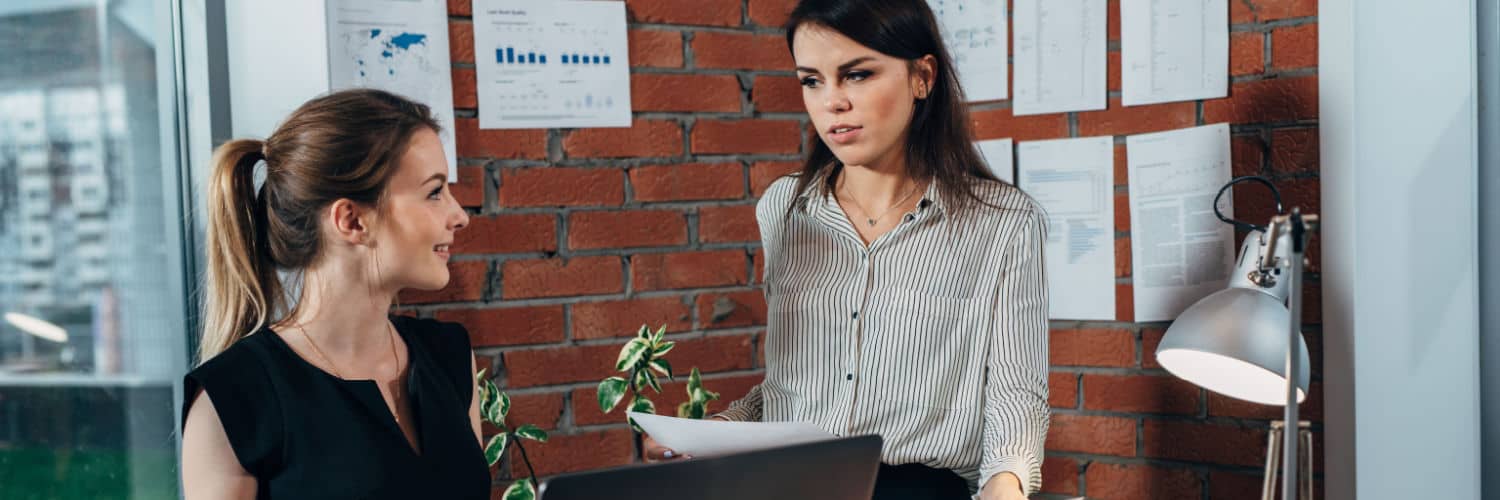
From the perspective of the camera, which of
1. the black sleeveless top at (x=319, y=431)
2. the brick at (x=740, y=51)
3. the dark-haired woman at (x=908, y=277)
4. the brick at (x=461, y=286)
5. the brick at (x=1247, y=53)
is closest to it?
the black sleeveless top at (x=319, y=431)

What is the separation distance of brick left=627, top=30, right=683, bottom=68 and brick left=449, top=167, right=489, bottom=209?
13.9 inches

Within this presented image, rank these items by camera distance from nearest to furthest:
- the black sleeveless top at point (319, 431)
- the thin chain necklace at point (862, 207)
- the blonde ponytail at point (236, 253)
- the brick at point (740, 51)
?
the black sleeveless top at point (319, 431)
the blonde ponytail at point (236, 253)
the thin chain necklace at point (862, 207)
the brick at point (740, 51)

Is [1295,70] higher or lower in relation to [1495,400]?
higher

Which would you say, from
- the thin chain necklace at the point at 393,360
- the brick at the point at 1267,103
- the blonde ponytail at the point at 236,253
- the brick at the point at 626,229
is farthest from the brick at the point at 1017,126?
the blonde ponytail at the point at 236,253

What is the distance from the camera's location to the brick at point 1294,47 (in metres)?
1.83

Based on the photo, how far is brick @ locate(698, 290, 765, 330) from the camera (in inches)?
88.5

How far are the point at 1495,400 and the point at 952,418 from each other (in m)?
0.77

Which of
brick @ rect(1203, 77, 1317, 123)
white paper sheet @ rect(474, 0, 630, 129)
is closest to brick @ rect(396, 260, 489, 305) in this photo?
white paper sheet @ rect(474, 0, 630, 129)

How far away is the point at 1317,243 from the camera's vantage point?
5.90ft

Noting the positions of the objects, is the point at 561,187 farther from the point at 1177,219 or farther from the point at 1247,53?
the point at 1247,53

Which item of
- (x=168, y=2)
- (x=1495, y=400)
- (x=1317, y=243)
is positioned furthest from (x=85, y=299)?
(x=1495, y=400)

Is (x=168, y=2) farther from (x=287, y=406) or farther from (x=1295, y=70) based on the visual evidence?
(x=1295, y=70)

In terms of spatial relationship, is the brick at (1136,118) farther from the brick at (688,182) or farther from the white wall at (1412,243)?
the brick at (688,182)

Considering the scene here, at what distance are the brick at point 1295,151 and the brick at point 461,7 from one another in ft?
4.38
